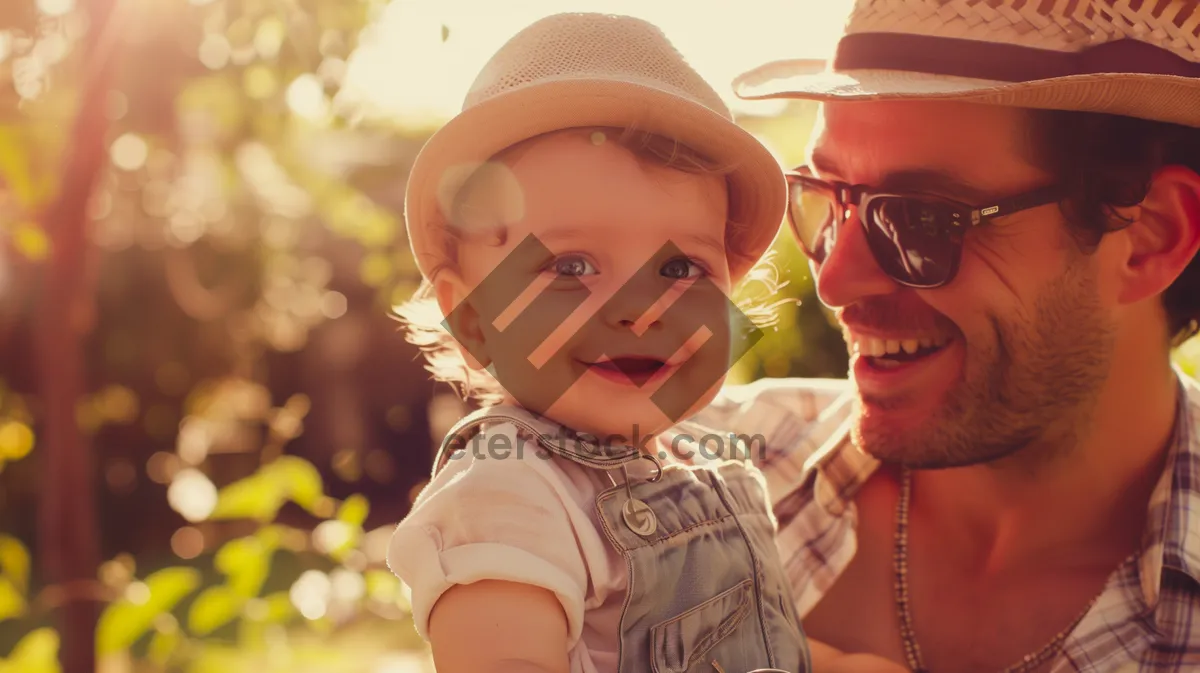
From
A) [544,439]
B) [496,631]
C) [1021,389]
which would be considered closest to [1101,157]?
[1021,389]

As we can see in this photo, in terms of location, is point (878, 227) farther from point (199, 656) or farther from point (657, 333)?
point (199, 656)

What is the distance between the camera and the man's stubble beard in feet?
9.94

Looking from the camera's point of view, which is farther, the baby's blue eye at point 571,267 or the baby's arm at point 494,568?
the baby's blue eye at point 571,267

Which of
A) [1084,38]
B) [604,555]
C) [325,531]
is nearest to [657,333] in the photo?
[604,555]

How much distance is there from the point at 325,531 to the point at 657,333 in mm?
1656

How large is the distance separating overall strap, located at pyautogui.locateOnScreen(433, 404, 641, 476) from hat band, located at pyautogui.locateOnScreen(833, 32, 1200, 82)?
1329mm

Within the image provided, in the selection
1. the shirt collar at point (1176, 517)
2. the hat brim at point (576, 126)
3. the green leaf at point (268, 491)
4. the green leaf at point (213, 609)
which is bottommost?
the green leaf at point (213, 609)

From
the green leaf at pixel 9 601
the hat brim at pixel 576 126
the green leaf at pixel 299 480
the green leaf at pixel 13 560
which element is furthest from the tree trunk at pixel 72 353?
the hat brim at pixel 576 126

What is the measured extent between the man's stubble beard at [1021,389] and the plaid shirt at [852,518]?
234 millimetres

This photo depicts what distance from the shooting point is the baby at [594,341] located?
6.67 feet

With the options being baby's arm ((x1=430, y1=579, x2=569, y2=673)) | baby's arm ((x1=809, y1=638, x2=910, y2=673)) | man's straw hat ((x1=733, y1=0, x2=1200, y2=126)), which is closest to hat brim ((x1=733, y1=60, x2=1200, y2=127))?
man's straw hat ((x1=733, y1=0, x2=1200, y2=126))

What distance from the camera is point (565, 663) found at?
6.42ft

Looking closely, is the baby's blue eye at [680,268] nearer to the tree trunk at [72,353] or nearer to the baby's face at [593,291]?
the baby's face at [593,291]

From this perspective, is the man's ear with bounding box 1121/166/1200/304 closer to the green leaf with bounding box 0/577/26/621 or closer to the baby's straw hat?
the baby's straw hat
